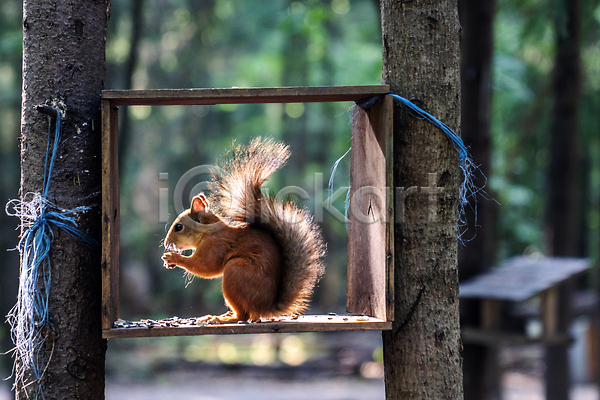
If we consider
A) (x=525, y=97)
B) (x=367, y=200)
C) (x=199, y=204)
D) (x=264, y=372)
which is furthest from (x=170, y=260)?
(x=264, y=372)

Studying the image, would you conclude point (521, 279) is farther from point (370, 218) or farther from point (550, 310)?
point (370, 218)

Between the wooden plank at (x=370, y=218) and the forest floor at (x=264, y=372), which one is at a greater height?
the wooden plank at (x=370, y=218)

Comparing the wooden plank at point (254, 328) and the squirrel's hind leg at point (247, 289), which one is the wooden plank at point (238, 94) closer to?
the squirrel's hind leg at point (247, 289)

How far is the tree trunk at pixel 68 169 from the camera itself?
2.01 m

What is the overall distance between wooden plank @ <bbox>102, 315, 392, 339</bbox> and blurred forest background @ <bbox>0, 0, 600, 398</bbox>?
3.87 m

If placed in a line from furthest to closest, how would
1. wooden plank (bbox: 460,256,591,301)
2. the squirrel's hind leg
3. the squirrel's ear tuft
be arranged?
wooden plank (bbox: 460,256,591,301) → the squirrel's ear tuft → the squirrel's hind leg

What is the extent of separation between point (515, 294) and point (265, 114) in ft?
27.8

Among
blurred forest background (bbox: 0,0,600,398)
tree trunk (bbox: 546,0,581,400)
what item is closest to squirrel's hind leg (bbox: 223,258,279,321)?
blurred forest background (bbox: 0,0,600,398)

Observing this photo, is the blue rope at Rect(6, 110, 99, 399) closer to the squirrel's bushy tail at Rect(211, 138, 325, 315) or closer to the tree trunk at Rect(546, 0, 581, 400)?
the squirrel's bushy tail at Rect(211, 138, 325, 315)

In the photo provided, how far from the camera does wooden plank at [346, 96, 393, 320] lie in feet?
6.72

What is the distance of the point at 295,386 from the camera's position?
9156 mm

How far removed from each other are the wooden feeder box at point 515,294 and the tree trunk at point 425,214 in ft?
9.44

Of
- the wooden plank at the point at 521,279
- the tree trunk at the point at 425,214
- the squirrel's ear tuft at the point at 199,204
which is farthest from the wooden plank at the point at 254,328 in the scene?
the wooden plank at the point at 521,279

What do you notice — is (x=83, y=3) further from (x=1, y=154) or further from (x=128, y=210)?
(x=128, y=210)
